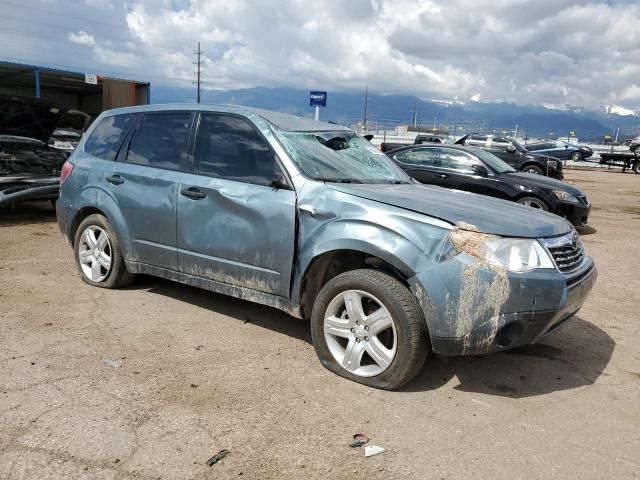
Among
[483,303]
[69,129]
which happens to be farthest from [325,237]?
[69,129]

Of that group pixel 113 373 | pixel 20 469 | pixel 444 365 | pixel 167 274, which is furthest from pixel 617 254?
pixel 20 469

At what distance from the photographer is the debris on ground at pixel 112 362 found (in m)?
3.55

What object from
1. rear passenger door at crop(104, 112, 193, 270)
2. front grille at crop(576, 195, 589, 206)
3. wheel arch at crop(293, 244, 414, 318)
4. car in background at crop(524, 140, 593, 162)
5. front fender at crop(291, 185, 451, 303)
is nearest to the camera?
front fender at crop(291, 185, 451, 303)

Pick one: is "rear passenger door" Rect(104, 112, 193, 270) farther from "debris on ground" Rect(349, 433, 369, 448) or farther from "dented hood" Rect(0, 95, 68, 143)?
"dented hood" Rect(0, 95, 68, 143)

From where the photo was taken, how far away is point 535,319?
3061 millimetres

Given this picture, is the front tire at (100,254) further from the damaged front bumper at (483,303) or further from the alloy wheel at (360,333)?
the damaged front bumper at (483,303)

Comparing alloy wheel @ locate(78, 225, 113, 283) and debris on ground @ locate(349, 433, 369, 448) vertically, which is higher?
alloy wheel @ locate(78, 225, 113, 283)

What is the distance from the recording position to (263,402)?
10.4 ft

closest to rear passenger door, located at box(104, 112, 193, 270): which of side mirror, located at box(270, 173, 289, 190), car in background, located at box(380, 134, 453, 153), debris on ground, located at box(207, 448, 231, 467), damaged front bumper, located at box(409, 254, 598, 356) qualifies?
side mirror, located at box(270, 173, 289, 190)

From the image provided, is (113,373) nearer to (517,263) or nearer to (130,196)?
(130,196)

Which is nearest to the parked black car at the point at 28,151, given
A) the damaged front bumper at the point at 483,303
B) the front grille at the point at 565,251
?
the damaged front bumper at the point at 483,303

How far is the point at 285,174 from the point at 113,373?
5.59 ft

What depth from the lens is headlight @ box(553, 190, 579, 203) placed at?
31.0 feet

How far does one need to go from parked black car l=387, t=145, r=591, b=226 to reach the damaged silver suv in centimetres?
550
